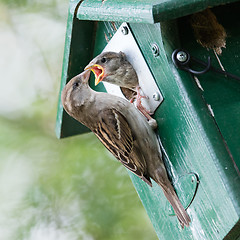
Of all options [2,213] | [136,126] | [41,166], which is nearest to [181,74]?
[136,126]

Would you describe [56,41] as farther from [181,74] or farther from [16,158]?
[181,74]

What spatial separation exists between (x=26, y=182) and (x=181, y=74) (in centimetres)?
194

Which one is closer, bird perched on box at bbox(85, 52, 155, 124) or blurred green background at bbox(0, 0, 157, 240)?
bird perched on box at bbox(85, 52, 155, 124)

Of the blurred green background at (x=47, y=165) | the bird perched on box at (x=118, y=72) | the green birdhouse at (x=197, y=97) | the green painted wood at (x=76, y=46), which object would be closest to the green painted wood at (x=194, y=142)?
the green birdhouse at (x=197, y=97)

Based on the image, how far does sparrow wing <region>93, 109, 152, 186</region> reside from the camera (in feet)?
9.82

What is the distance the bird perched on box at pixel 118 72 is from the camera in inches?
121

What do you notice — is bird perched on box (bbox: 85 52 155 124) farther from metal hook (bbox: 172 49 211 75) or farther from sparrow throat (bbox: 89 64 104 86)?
metal hook (bbox: 172 49 211 75)

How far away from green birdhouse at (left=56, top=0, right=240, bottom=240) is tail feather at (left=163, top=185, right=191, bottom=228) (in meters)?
0.03

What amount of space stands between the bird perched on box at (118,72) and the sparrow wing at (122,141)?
13 cm

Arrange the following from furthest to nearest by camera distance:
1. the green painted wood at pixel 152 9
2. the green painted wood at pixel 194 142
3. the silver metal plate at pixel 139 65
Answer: the silver metal plate at pixel 139 65, the green painted wood at pixel 194 142, the green painted wood at pixel 152 9

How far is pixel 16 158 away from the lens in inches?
170

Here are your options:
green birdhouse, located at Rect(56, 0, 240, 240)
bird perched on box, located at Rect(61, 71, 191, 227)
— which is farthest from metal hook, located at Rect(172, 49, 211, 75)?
bird perched on box, located at Rect(61, 71, 191, 227)

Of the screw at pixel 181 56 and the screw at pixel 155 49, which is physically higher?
the screw at pixel 181 56

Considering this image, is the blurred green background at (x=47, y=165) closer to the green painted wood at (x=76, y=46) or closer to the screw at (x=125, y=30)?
the green painted wood at (x=76, y=46)
